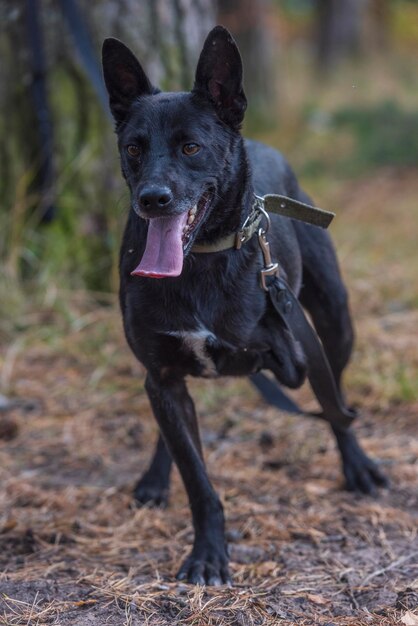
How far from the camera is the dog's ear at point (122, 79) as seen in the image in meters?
2.95

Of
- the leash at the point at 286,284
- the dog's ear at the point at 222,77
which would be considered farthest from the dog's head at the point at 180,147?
the leash at the point at 286,284

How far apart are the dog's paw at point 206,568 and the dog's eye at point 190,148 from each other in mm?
1273

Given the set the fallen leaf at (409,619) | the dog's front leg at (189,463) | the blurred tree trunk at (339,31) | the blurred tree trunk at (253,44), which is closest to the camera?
the fallen leaf at (409,619)

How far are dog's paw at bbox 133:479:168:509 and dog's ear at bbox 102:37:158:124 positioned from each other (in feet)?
4.87

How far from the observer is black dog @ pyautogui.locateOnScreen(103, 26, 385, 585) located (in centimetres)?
271

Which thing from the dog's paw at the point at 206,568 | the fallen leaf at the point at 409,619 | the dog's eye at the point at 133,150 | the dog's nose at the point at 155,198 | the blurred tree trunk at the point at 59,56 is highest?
the blurred tree trunk at the point at 59,56

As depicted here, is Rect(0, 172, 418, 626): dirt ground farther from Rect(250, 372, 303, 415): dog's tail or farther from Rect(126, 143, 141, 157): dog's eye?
Rect(126, 143, 141, 157): dog's eye

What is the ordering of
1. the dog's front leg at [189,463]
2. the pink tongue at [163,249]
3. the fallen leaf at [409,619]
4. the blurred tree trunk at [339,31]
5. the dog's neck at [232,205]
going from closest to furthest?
the fallen leaf at [409,619]
the pink tongue at [163,249]
the dog's neck at [232,205]
the dog's front leg at [189,463]
the blurred tree trunk at [339,31]

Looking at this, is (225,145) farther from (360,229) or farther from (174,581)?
(360,229)

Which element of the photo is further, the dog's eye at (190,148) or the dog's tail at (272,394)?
the dog's tail at (272,394)

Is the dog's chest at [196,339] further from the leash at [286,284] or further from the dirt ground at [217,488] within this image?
the dirt ground at [217,488]

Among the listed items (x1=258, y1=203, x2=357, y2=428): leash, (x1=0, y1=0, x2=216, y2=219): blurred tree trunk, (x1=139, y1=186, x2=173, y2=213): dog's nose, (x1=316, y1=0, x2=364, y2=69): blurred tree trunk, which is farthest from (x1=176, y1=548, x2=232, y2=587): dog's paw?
(x1=316, y1=0, x2=364, y2=69): blurred tree trunk

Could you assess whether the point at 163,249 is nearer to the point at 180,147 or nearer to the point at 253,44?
the point at 180,147

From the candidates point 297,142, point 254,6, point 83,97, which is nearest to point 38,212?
point 83,97
